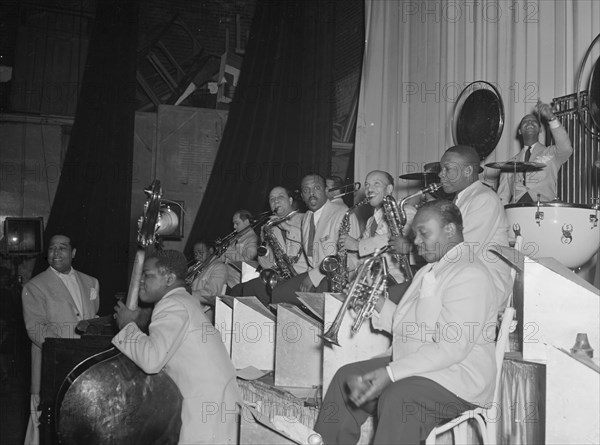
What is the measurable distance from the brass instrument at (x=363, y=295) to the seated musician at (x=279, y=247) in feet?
8.01

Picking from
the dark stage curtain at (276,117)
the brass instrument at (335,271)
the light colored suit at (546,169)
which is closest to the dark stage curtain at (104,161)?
the dark stage curtain at (276,117)

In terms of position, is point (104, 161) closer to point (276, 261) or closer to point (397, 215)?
point (276, 261)

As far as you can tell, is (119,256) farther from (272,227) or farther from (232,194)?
(272,227)

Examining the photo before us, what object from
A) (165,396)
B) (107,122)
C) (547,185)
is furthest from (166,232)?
(107,122)

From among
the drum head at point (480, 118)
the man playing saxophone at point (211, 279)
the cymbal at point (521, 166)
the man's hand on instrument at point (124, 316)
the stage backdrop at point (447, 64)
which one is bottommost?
the man's hand on instrument at point (124, 316)

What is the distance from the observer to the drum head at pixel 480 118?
287 inches

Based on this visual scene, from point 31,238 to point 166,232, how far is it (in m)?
5.39

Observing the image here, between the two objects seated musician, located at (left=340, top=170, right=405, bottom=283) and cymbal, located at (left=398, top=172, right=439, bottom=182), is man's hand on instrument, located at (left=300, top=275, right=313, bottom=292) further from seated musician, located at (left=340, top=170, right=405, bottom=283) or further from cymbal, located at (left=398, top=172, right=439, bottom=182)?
cymbal, located at (left=398, top=172, right=439, bottom=182)

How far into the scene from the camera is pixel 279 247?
6.93 metres

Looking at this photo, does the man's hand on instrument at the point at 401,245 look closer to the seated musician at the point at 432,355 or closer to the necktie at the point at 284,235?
the seated musician at the point at 432,355

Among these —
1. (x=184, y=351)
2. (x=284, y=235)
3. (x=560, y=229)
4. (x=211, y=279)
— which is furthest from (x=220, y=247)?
(x=560, y=229)

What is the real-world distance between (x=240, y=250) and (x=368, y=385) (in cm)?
505

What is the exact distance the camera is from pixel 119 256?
34.0ft

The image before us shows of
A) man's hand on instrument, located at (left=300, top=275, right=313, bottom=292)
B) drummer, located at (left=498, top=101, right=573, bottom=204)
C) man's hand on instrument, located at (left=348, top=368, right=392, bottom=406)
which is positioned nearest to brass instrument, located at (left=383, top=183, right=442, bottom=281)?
man's hand on instrument, located at (left=300, top=275, right=313, bottom=292)
